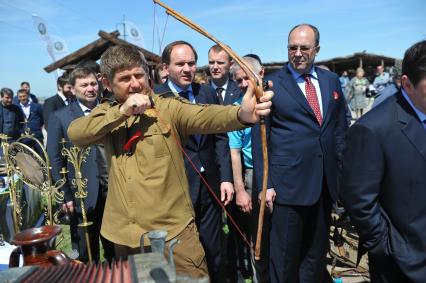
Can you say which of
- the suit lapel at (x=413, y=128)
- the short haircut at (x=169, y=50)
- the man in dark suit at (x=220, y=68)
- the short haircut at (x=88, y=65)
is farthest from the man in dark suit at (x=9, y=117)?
the suit lapel at (x=413, y=128)

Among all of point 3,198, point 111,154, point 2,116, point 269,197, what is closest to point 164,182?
→ point 111,154

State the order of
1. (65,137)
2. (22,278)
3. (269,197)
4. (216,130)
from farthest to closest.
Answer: (65,137)
(269,197)
(216,130)
(22,278)

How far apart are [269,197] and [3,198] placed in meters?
3.23

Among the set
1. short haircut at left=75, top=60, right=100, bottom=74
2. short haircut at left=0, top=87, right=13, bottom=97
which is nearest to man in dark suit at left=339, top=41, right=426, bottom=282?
short haircut at left=75, top=60, right=100, bottom=74

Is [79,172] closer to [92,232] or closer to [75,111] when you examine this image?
[75,111]

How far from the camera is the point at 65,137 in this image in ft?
12.2

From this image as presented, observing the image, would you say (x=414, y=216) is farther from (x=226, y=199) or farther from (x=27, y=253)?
(x=27, y=253)

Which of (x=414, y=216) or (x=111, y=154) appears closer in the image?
(x=414, y=216)

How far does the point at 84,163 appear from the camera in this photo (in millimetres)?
3719

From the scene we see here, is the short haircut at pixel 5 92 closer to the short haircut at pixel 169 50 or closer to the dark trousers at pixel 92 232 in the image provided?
the dark trousers at pixel 92 232

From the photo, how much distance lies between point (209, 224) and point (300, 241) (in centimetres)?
80

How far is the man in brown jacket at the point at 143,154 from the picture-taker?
2.18 metres

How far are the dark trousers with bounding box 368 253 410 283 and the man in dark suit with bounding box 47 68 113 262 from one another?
93.3 inches

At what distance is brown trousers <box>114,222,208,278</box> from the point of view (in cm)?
225
